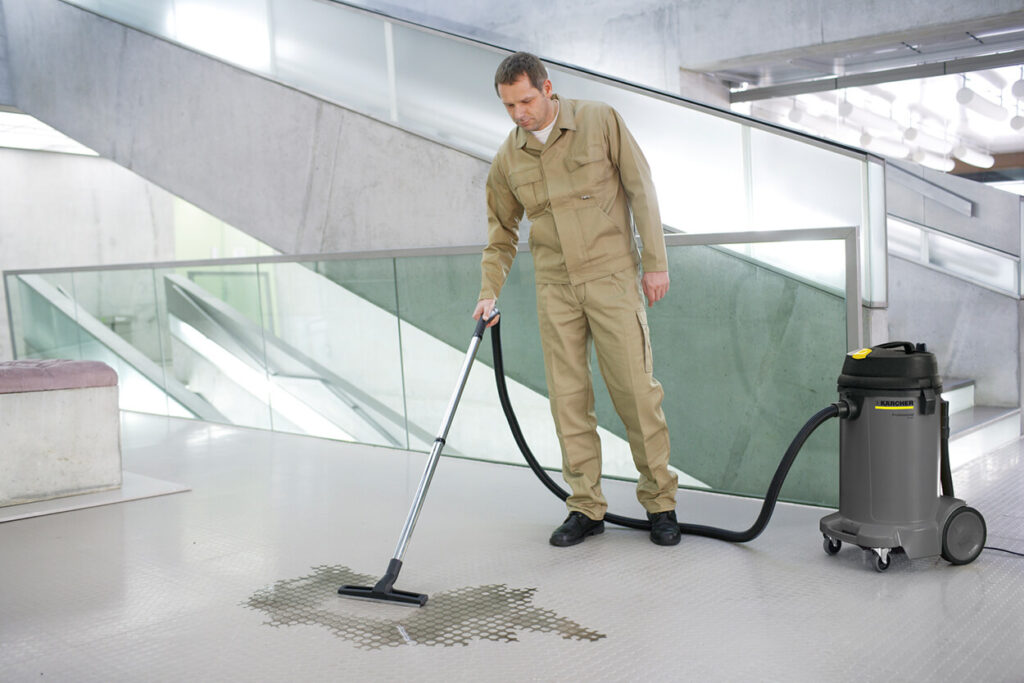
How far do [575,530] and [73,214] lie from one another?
8533 millimetres

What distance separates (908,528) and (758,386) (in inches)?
31.2

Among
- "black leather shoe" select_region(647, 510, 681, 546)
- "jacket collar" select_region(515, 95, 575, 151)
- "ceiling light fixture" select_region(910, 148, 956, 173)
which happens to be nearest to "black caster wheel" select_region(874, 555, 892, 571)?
"black leather shoe" select_region(647, 510, 681, 546)

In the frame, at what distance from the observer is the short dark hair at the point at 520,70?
2.18 metres

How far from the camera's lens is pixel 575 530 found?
7.97 ft

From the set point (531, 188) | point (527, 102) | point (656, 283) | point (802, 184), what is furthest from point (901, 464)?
point (802, 184)

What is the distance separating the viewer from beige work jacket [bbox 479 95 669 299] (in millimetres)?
2285

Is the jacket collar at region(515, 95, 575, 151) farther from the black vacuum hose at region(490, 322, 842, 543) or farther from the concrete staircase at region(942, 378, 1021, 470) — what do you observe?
the concrete staircase at region(942, 378, 1021, 470)

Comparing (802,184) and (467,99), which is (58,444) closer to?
(467,99)

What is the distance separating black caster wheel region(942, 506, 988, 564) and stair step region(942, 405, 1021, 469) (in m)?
1.01

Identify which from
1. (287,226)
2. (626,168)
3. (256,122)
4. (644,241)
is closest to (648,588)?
(644,241)

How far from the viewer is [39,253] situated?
9039mm

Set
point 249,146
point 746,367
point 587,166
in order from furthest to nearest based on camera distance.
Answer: point 249,146 → point 746,367 → point 587,166

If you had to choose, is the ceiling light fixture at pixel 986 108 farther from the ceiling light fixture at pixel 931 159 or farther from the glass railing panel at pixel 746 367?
the glass railing panel at pixel 746 367

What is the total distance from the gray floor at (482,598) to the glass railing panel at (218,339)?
161 centimetres
